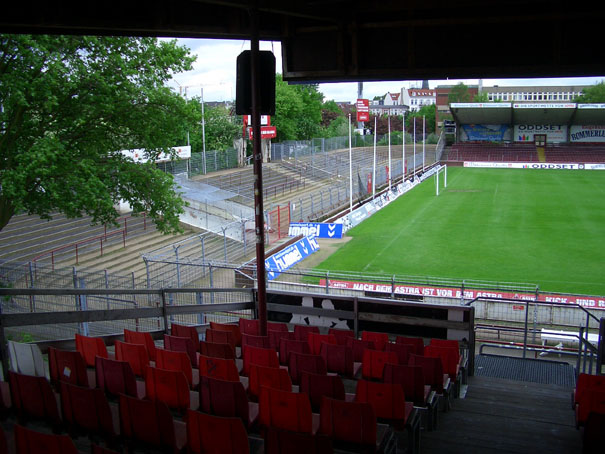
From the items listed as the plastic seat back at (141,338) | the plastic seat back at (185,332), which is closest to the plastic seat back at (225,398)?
the plastic seat back at (141,338)

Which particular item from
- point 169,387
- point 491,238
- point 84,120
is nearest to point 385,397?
point 169,387

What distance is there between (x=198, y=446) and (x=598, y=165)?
73255mm

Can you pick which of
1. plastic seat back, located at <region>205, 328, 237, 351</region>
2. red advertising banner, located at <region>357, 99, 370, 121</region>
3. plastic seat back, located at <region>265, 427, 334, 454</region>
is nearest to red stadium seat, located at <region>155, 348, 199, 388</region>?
plastic seat back, located at <region>205, 328, 237, 351</region>

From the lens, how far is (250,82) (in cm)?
845

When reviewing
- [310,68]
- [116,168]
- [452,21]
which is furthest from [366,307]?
→ [116,168]

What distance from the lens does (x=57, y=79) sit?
12.5 metres

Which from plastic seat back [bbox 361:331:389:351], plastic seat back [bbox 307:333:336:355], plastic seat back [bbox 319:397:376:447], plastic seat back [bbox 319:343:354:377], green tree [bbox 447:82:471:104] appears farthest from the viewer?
green tree [bbox 447:82:471:104]

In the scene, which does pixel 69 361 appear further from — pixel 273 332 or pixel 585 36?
pixel 585 36

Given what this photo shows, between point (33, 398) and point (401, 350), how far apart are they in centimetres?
469

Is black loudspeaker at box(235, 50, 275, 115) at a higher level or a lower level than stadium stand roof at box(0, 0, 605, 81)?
lower

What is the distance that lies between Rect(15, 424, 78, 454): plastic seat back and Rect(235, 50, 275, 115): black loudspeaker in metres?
5.60

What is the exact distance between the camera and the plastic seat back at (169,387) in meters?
5.41

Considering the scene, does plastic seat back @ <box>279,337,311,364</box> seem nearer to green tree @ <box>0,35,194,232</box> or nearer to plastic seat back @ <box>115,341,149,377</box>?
plastic seat back @ <box>115,341,149,377</box>

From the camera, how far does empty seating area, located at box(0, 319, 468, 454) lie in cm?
436
